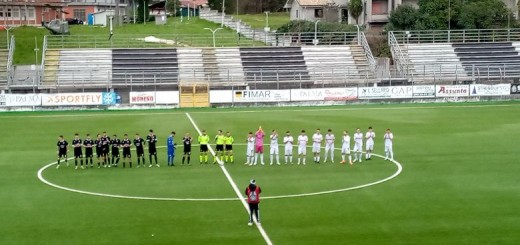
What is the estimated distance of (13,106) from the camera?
6431 cm

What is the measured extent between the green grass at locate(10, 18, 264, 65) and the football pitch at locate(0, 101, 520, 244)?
110 ft

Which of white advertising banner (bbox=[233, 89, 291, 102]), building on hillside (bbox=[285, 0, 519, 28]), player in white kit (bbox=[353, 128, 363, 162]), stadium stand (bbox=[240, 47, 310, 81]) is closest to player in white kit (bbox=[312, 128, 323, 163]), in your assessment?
player in white kit (bbox=[353, 128, 363, 162])

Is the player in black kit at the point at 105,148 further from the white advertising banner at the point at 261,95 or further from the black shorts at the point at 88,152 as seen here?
the white advertising banner at the point at 261,95

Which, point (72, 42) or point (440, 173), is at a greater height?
point (72, 42)

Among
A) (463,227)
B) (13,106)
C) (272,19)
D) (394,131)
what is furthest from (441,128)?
(272,19)

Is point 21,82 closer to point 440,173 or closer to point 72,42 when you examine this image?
point 72,42

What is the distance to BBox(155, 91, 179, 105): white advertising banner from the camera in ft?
217

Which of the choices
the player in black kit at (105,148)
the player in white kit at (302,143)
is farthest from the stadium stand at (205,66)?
the player in white kit at (302,143)

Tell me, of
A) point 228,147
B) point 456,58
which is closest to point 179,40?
point 456,58

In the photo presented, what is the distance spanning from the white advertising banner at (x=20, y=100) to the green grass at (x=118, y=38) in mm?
14924

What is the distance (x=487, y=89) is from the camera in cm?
6956

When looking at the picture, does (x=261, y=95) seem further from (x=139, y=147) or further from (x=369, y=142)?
(x=139, y=147)

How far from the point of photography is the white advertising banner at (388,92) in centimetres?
6919

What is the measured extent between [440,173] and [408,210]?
25.7 feet
